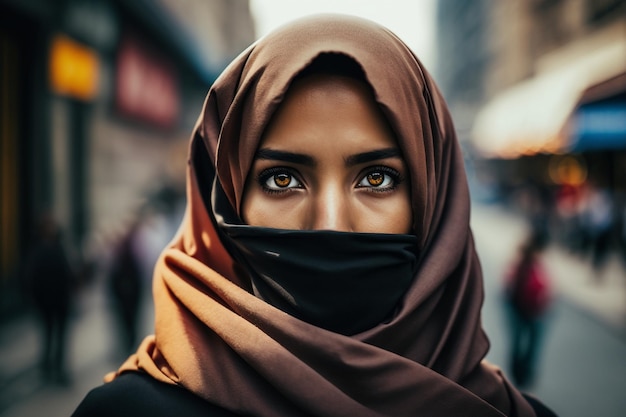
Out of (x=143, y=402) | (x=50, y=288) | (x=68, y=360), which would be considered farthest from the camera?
(x=68, y=360)

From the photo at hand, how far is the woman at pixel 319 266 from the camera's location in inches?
40.9

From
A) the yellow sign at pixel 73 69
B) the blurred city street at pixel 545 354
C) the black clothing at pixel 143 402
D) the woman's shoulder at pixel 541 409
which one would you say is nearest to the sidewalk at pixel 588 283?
the blurred city street at pixel 545 354

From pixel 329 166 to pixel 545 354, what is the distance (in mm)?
5865

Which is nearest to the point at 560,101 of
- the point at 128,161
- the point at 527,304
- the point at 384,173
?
the point at 527,304

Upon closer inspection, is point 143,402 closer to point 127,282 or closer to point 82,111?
point 127,282

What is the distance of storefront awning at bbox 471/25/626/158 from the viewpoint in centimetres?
1169

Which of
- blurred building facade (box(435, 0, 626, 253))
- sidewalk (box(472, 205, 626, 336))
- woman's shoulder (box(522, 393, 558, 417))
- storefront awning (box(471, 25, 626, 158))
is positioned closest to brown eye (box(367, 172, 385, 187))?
woman's shoulder (box(522, 393, 558, 417))

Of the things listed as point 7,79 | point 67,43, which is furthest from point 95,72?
point 7,79

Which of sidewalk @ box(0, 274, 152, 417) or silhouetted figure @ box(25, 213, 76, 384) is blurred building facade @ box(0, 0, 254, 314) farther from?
silhouetted figure @ box(25, 213, 76, 384)

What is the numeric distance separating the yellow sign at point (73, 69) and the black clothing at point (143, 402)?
7459mm

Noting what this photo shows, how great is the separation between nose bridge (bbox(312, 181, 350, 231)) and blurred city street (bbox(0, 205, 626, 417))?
398 cm

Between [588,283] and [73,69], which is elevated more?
[73,69]

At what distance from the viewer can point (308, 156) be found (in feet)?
3.59

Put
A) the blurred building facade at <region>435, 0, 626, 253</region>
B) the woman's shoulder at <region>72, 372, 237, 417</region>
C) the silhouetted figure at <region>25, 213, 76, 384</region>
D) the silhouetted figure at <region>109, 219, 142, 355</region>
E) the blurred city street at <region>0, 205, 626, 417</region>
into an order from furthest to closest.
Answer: the blurred building facade at <region>435, 0, 626, 253</region>
the silhouetted figure at <region>109, 219, 142, 355</region>
the silhouetted figure at <region>25, 213, 76, 384</region>
the blurred city street at <region>0, 205, 626, 417</region>
the woman's shoulder at <region>72, 372, 237, 417</region>
